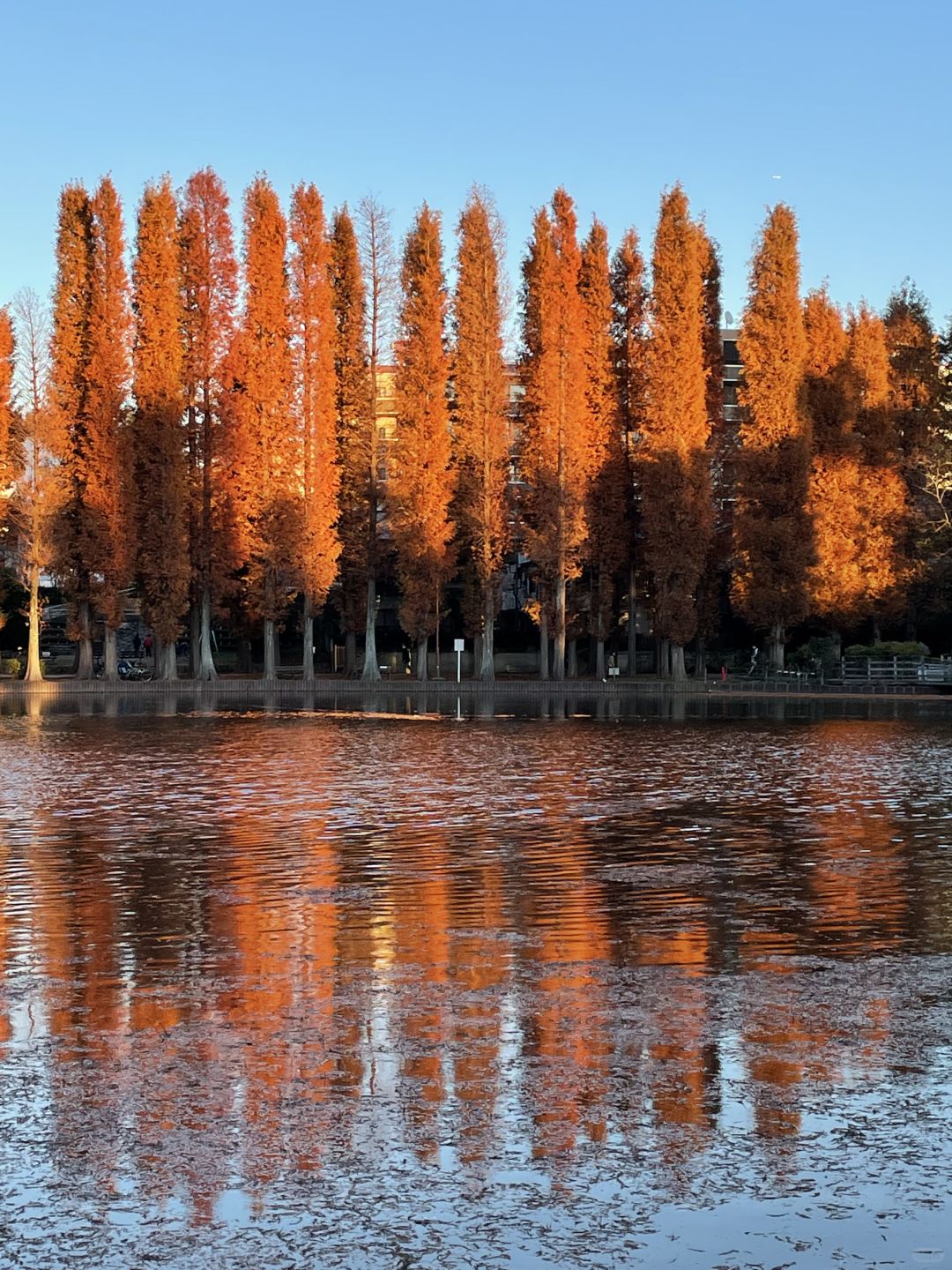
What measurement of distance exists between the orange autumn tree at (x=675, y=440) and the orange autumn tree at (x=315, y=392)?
38.9ft

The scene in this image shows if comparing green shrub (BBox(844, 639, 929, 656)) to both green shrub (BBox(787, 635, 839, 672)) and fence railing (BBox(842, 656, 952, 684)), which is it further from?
green shrub (BBox(787, 635, 839, 672))

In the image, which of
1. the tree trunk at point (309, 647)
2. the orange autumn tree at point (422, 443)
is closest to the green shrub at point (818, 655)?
the orange autumn tree at point (422, 443)

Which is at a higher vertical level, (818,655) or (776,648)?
(776,648)

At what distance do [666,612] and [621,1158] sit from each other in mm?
52403

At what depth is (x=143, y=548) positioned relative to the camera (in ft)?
193

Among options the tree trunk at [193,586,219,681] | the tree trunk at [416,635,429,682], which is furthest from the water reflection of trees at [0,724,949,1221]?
the tree trunk at [416,635,429,682]

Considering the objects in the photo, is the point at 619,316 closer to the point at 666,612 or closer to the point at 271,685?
the point at 666,612

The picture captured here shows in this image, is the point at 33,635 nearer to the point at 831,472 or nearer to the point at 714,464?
the point at 714,464

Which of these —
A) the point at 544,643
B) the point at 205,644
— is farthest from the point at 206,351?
the point at 544,643

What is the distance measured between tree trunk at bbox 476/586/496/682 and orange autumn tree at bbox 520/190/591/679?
6.46 feet

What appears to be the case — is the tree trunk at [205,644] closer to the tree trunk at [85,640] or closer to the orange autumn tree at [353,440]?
the tree trunk at [85,640]

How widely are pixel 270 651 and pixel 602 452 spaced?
14.8 metres

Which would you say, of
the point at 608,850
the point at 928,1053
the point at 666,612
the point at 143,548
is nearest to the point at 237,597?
the point at 143,548

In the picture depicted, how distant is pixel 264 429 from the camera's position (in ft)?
196
